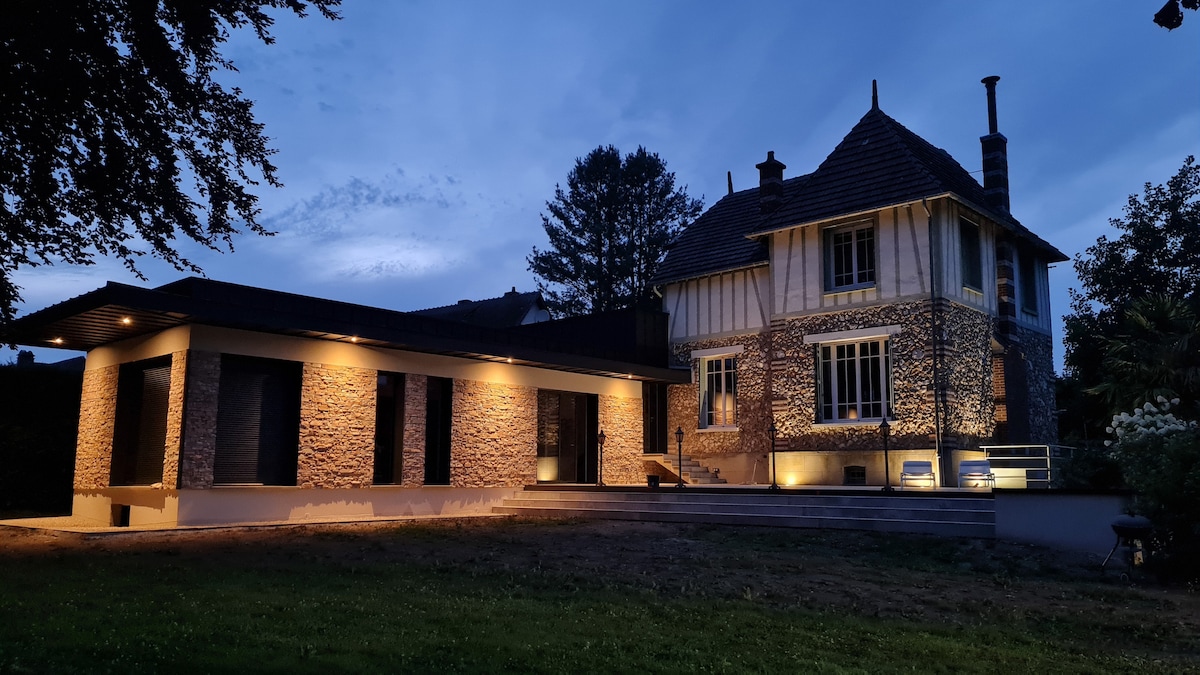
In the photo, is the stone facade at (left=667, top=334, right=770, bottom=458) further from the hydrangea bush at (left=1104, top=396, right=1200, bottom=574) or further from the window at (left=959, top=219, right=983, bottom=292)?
the hydrangea bush at (left=1104, top=396, right=1200, bottom=574)

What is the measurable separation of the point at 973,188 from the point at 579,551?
14484mm

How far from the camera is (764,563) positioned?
33.0 ft

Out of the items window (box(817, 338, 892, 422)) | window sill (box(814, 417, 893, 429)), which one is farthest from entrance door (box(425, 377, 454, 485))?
window (box(817, 338, 892, 422))

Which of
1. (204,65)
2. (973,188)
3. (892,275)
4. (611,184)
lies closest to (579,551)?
(204,65)

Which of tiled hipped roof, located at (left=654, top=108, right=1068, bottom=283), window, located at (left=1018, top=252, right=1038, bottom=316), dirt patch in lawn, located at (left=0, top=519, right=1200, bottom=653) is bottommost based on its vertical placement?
dirt patch in lawn, located at (left=0, top=519, right=1200, bottom=653)

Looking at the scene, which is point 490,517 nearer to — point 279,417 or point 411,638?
point 279,417

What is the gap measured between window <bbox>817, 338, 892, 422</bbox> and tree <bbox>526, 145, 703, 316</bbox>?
17.4 metres

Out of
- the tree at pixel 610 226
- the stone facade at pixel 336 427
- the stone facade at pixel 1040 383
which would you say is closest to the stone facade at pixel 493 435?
the stone facade at pixel 336 427

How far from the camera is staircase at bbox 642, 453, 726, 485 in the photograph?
20.8 meters

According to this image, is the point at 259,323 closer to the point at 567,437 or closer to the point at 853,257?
the point at 567,437

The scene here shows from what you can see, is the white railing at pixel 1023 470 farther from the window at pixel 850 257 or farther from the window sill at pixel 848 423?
the window at pixel 850 257

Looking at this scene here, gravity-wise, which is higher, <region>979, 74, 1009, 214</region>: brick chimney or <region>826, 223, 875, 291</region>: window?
<region>979, 74, 1009, 214</region>: brick chimney

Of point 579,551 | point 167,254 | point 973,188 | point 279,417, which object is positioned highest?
point 973,188

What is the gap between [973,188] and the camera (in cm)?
2023
